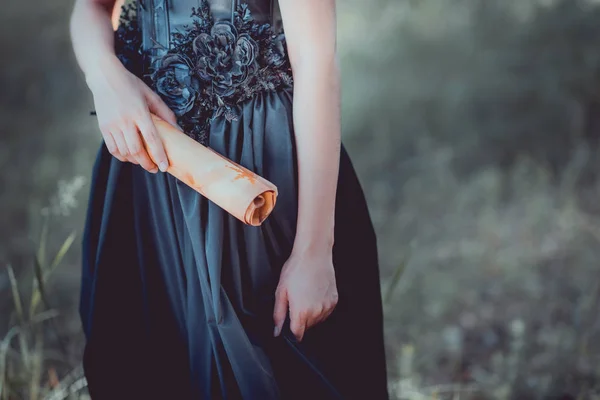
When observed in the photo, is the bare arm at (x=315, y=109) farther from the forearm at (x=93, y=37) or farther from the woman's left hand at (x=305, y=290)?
the forearm at (x=93, y=37)

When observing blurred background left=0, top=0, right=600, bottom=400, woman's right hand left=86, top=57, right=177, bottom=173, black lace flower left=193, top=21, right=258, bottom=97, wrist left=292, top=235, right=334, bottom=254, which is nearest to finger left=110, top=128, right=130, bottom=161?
woman's right hand left=86, top=57, right=177, bottom=173

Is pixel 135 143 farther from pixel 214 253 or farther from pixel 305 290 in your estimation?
pixel 305 290

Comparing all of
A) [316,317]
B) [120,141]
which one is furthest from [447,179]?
[120,141]

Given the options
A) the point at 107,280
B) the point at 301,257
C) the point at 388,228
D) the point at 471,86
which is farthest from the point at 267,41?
the point at 471,86

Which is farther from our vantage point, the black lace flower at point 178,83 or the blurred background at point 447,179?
the blurred background at point 447,179

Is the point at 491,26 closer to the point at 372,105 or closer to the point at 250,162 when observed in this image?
the point at 372,105

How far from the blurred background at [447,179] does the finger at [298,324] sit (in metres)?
0.82

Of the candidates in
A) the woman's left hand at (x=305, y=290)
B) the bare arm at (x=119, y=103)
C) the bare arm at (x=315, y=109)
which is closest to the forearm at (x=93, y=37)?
the bare arm at (x=119, y=103)

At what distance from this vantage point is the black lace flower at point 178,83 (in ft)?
3.24

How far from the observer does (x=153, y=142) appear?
3.02 feet

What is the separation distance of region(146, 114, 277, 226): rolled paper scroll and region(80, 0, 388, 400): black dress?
80 mm

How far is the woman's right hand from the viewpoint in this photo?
0.92 meters

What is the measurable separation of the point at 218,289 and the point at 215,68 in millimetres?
295

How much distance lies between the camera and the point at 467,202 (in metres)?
3.09
